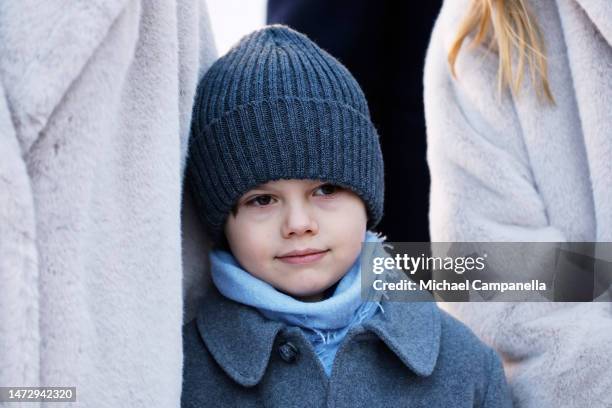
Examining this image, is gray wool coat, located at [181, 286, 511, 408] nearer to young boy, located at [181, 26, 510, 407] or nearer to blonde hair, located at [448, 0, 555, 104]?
young boy, located at [181, 26, 510, 407]

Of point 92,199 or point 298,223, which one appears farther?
point 298,223

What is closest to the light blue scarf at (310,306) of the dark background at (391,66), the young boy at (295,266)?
the young boy at (295,266)

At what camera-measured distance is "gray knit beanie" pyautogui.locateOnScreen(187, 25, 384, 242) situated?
1185 millimetres

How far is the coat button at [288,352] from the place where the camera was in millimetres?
1183

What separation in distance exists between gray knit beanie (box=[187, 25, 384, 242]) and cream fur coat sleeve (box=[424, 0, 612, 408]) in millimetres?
211

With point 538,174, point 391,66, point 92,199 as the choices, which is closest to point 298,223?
point 92,199

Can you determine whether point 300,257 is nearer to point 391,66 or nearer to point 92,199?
point 92,199

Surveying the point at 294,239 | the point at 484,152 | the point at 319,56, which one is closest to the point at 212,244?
the point at 294,239

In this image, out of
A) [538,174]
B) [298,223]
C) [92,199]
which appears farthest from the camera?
[538,174]

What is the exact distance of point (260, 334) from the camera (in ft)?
3.89

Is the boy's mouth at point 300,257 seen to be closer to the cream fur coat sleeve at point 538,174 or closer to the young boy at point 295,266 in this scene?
the young boy at point 295,266

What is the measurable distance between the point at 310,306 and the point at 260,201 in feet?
0.53

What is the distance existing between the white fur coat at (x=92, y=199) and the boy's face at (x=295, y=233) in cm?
19

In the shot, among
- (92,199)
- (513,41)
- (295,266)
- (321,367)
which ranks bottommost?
(321,367)
